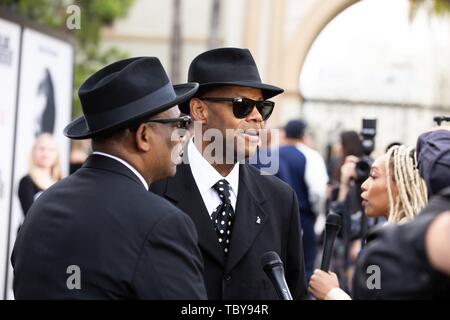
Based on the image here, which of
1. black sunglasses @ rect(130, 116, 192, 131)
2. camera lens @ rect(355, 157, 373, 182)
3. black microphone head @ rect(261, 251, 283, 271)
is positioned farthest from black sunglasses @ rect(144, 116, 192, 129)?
camera lens @ rect(355, 157, 373, 182)

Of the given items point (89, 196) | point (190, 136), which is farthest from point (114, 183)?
point (190, 136)

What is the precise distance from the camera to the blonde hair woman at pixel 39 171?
7.60 m

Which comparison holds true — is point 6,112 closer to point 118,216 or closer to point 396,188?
point 396,188

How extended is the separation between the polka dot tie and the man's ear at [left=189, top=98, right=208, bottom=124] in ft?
1.14

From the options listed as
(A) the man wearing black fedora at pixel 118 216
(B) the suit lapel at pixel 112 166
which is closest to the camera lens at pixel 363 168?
(A) the man wearing black fedora at pixel 118 216

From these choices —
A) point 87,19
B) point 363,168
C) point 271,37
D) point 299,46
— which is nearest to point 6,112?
point 363,168

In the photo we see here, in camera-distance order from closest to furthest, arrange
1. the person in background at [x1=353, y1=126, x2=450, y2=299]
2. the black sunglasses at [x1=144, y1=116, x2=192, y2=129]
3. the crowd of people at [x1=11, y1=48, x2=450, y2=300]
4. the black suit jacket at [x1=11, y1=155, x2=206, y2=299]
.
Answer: the person in background at [x1=353, y1=126, x2=450, y2=299], the crowd of people at [x1=11, y1=48, x2=450, y2=300], the black suit jacket at [x1=11, y1=155, x2=206, y2=299], the black sunglasses at [x1=144, y1=116, x2=192, y2=129]

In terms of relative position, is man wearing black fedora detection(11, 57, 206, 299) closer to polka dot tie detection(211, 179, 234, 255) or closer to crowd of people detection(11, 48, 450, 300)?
crowd of people detection(11, 48, 450, 300)

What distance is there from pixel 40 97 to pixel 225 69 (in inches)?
148

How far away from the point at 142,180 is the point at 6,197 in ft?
13.3

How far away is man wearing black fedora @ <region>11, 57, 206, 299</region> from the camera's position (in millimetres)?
3143

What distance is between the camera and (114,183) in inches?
131

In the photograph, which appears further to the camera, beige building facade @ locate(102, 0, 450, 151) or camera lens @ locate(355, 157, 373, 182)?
beige building facade @ locate(102, 0, 450, 151)
